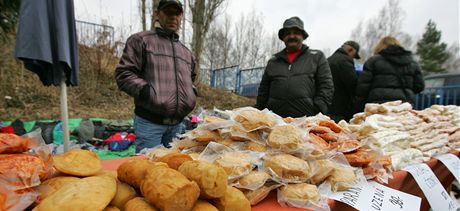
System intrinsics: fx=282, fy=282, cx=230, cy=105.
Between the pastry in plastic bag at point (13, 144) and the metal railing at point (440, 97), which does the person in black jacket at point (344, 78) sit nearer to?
the metal railing at point (440, 97)

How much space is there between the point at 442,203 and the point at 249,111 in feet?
3.86

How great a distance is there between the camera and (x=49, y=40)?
6.55 ft

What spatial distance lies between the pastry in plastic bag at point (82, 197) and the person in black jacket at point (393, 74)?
3406 mm

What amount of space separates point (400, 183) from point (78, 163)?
157 centimetres

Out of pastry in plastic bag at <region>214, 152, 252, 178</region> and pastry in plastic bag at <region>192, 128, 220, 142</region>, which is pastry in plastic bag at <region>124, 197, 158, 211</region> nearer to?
pastry in plastic bag at <region>214, 152, 252, 178</region>

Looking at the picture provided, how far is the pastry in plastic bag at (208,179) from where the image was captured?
754mm

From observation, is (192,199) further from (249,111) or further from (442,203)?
(442,203)

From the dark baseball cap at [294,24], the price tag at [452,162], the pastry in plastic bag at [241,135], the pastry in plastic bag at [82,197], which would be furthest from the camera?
the dark baseball cap at [294,24]

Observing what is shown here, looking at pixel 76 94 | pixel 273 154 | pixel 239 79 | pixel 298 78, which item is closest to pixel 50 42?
pixel 273 154

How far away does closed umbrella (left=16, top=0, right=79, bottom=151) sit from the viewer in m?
1.92

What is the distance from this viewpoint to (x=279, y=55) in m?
2.99

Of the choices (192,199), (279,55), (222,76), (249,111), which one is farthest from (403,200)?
(222,76)

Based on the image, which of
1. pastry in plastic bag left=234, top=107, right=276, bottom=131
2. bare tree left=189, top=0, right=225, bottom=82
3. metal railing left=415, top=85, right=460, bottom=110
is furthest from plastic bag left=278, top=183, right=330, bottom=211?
bare tree left=189, top=0, right=225, bottom=82

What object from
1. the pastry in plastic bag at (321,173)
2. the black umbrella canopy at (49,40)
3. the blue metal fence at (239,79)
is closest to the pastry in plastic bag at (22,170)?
the pastry in plastic bag at (321,173)
